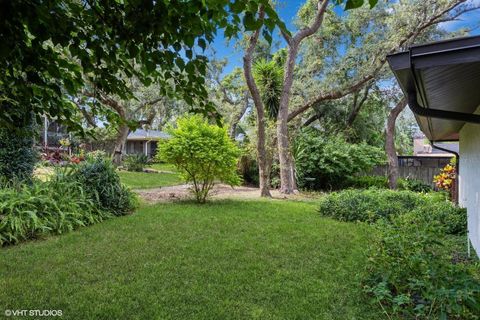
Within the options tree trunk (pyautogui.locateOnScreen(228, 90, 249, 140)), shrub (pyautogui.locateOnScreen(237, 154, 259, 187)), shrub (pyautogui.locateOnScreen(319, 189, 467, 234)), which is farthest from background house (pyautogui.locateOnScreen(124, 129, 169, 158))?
shrub (pyautogui.locateOnScreen(319, 189, 467, 234))

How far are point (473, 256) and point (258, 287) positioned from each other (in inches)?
117

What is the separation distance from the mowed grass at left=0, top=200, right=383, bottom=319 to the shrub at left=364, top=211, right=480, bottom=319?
21cm

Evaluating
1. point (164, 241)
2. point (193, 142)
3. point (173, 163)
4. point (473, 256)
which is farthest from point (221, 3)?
point (173, 163)

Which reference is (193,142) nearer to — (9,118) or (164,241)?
(164,241)

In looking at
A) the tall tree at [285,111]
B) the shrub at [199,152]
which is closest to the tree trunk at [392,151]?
the tall tree at [285,111]

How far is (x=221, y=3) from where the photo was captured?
1584 mm

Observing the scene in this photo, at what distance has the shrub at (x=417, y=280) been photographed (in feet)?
7.77

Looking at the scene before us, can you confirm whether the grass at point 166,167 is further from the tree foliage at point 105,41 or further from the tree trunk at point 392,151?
the tree trunk at point 392,151

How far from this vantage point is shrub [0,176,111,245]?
486 centimetres

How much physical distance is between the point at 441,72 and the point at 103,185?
6459 millimetres

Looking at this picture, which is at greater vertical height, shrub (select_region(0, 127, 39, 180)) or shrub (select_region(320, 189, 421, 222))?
shrub (select_region(0, 127, 39, 180))

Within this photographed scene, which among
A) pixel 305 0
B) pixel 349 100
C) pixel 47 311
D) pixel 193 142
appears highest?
pixel 305 0

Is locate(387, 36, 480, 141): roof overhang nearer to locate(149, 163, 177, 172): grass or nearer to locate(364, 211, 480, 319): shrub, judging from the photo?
locate(364, 211, 480, 319): shrub

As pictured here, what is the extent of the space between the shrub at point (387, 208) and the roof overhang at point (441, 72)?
140 inches
